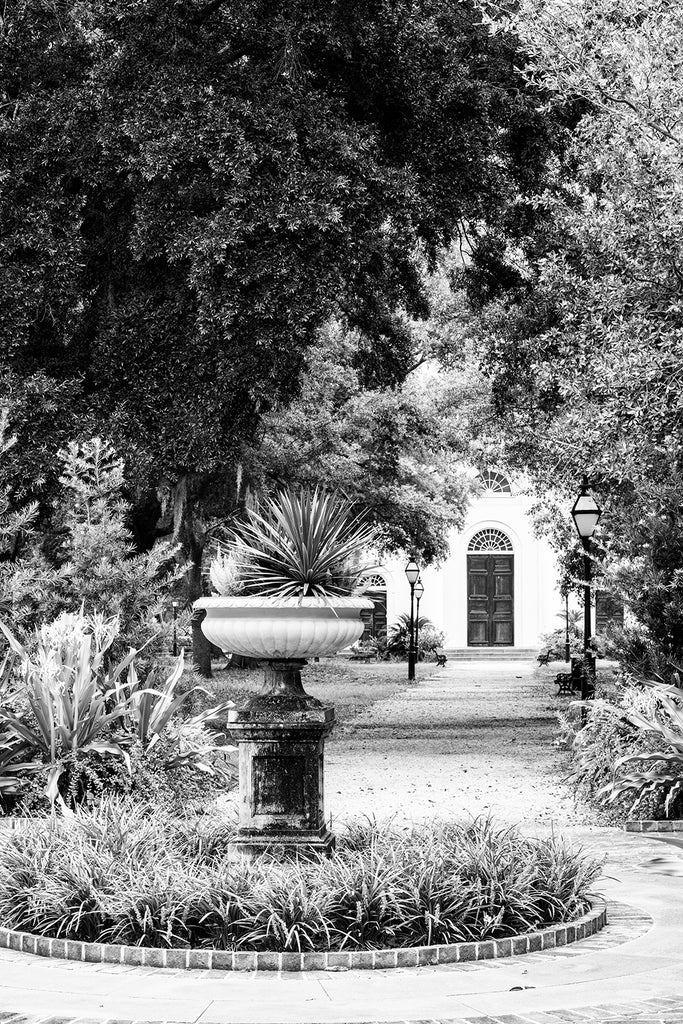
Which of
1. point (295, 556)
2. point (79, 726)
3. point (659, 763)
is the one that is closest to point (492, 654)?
point (659, 763)

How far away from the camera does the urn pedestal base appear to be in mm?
7954

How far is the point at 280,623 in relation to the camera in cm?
793

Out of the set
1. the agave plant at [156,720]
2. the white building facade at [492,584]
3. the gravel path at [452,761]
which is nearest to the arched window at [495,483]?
the white building facade at [492,584]

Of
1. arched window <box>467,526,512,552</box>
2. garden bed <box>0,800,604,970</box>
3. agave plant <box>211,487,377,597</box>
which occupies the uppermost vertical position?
arched window <box>467,526,512,552</box>

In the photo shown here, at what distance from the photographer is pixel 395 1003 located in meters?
5.45

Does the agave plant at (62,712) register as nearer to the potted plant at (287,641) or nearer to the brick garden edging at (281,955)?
the potted plant at (287,641)

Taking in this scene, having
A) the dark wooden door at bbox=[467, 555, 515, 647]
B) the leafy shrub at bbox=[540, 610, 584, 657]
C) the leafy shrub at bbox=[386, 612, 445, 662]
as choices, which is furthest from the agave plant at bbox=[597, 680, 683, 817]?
the dark wooden door at bbox=[467, 555, 515, 647]

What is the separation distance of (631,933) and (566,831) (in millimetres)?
3486

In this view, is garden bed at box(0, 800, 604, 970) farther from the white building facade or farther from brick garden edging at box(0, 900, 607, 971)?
the white building facade

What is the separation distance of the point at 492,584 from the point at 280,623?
41.3 metres

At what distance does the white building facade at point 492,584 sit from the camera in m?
48.5

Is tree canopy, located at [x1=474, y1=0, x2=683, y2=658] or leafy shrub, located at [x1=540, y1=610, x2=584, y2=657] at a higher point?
tree canopy, located at [x1=474, y1=0, x2=683, y2=658]

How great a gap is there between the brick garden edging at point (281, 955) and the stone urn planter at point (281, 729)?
1.65 m

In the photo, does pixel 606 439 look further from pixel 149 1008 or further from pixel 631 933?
pixel 149 1008
